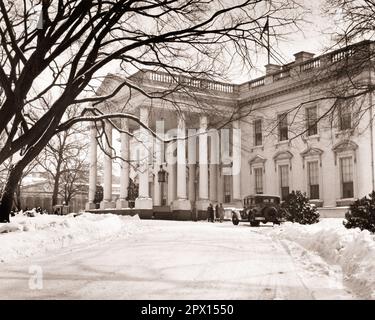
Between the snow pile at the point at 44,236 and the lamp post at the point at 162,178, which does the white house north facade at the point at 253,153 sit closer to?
the lamp post at the point at 162,178

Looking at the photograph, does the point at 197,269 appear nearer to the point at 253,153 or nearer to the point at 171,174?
the point at 253,153

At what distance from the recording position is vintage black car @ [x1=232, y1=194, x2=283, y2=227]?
26.3 m

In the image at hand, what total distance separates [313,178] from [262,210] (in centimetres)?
1065

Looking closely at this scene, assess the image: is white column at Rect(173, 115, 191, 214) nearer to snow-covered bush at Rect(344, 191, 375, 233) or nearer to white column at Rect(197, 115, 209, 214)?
white column at Rect(197, 115, 209, 214)

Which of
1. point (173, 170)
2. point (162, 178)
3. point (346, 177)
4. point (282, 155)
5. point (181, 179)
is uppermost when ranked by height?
point (282, 155)

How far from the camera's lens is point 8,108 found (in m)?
12.1

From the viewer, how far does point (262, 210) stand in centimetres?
2652

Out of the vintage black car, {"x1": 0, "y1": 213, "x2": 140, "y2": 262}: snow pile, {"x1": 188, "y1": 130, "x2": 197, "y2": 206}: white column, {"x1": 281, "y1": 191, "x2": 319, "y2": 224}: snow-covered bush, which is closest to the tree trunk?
{"x1": 0, "y1": 213, "x2": 140, "y2": 262}: snow pile

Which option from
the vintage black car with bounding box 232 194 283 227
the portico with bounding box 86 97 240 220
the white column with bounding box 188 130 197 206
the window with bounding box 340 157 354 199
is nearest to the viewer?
the vintage black car with bounding box 232 194 283 227

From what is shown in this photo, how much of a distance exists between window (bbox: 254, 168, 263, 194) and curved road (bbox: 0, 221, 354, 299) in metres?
29.1

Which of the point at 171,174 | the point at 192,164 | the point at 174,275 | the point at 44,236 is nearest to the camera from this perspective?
the point at 174,275

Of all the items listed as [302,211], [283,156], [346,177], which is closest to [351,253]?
[302,211]

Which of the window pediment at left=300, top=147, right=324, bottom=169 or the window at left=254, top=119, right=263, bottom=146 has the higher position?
the window at left=254, top=119, right=263, bottom=146

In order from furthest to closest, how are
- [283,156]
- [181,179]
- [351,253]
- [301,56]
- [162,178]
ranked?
[181,179]
[283,156]
[301,56]
[162,178]
[351,253]
